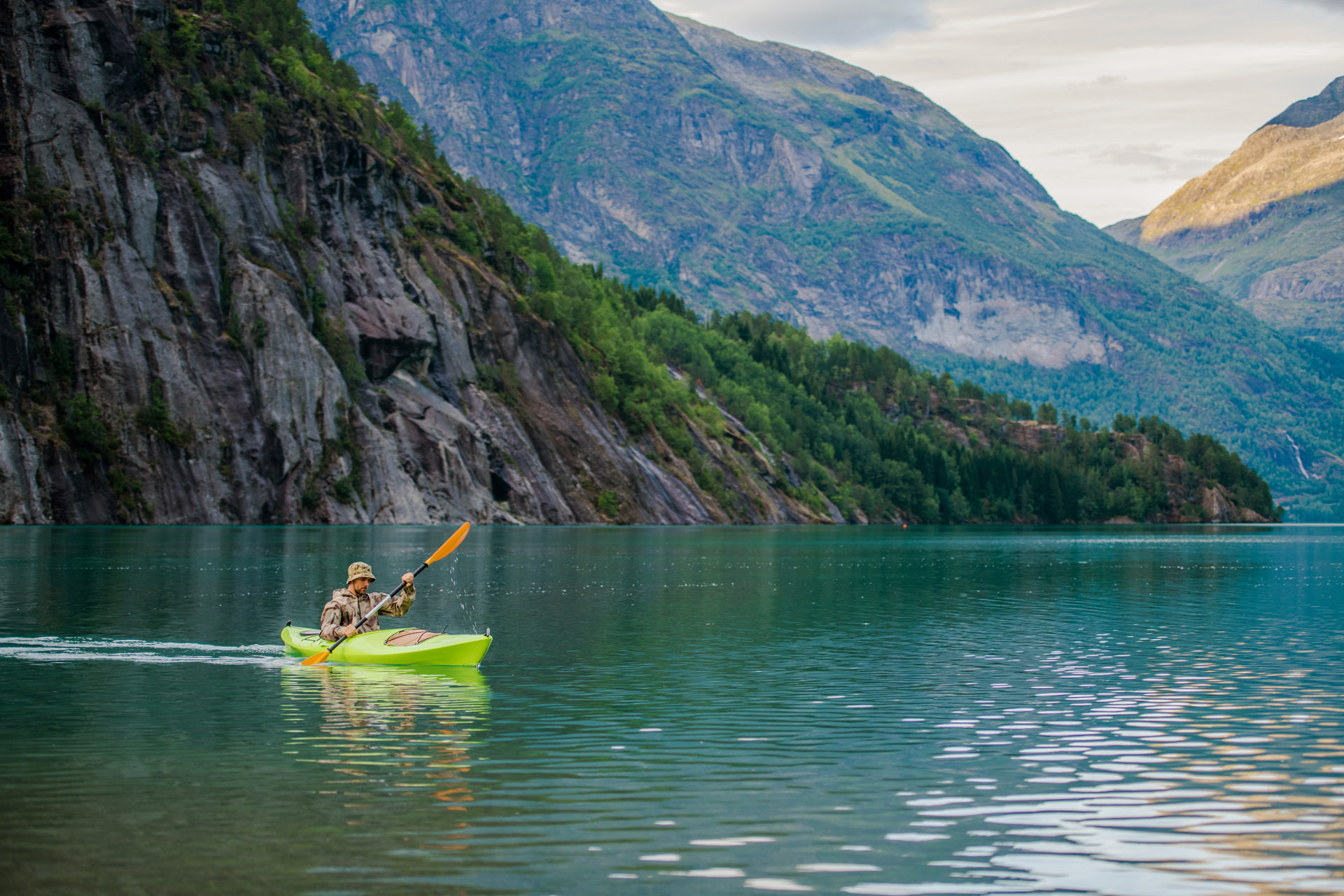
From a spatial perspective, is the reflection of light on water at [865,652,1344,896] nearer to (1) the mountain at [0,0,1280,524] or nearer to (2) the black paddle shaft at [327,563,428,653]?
(2) the black paddle shaft at [327,563,428,653]

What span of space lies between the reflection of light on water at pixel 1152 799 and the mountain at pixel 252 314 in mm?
92522

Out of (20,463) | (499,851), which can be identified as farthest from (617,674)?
(20,463)

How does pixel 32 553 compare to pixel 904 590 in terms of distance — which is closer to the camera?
pixel 904 590

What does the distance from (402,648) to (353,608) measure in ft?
7.56

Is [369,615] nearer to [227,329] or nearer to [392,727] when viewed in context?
[392,727]

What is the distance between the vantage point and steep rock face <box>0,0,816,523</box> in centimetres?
10731

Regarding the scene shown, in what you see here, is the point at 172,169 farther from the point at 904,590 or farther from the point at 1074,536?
the point at 1074,536

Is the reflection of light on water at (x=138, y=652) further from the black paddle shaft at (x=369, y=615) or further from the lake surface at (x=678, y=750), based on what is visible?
the black paddle shaft at (x=369, y=615)

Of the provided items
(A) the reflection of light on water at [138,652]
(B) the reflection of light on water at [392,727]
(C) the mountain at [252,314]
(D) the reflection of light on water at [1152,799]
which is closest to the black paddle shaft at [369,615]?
(B) the reflection of light on water at [392,727]

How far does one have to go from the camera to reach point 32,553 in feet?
225

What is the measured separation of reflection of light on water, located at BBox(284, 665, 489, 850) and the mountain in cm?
7904

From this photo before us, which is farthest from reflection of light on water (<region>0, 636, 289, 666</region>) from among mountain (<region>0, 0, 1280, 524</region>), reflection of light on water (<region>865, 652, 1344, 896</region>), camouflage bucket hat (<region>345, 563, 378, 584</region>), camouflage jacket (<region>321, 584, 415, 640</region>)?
mountain (<region>0, 0, 1280, 524</region>)

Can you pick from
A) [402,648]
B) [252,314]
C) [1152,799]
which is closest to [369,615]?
[402,648]

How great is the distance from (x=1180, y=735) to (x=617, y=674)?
42.4ft
